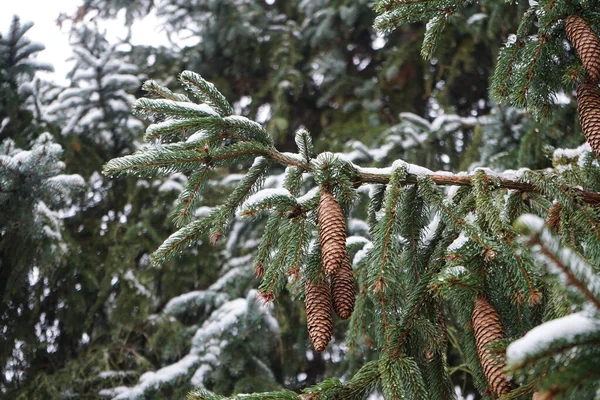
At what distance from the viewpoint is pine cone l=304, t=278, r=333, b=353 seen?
1425 mm

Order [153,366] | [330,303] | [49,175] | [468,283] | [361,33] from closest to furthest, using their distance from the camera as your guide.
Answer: [468,283] < [330,303] < [49,175] < [153,366] < [361,33]

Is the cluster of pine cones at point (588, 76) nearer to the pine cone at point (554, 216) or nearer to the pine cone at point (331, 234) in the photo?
the pine cone at point (554, 216)

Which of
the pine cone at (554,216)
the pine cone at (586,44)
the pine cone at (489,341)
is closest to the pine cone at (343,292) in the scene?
the pine cone at (489,341)

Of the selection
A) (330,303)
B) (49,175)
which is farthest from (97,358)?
(330,303)

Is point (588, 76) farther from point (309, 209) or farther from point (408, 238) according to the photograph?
point (309, 209)

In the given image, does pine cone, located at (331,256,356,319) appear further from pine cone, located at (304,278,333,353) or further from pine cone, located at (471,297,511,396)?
pine cone, located at (471,297,511,396)

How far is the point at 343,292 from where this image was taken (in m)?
1.51

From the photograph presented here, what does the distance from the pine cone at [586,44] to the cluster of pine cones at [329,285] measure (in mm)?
821

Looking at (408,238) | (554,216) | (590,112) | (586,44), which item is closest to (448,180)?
(408,238)

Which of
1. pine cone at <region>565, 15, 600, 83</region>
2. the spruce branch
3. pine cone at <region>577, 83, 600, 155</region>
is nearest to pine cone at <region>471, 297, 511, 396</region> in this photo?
the spruce branch

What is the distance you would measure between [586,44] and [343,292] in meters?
1.00

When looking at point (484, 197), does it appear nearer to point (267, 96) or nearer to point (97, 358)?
point (97, 358)

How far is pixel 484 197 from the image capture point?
1.71m

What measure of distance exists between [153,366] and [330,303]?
2996 millimetres
